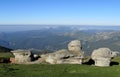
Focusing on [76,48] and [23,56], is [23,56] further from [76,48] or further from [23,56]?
[76,48]

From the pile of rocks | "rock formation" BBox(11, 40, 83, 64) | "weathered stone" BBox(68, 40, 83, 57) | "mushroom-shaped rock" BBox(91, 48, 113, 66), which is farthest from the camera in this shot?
"weathered stone" BBox(68, 40, 83, 57)

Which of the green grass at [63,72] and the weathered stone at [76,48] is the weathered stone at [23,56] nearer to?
the weathered stone at [76,48]

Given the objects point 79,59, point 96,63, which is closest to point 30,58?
point 79,59

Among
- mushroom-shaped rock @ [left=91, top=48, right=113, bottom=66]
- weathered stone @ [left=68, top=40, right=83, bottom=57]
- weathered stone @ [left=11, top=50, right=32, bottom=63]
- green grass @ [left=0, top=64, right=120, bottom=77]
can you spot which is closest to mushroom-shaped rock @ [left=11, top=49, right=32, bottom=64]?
weathered stone @ [left=11, top=50, right=32, bottom=63]

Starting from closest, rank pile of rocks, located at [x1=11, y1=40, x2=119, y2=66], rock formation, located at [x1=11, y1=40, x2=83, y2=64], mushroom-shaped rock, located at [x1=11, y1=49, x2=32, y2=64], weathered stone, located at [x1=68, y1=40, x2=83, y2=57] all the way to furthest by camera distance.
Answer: pile of rocks, located at [x1=11, y1=40, x2=119, y2=66] < rock formation, located at [x1=11, y1=40, x2=83, y2=64] < mushroom-shaped rock, located at [x1=11, y1=49, x2=32, y2=64] < weathered stone, located at [x1=68, y1=40, x2=83, y2=57]

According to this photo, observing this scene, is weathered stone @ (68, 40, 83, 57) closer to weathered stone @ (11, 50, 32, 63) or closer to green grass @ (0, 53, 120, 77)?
weathered stone @ (11, 50, 32, 63)

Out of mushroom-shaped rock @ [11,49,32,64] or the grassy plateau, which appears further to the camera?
mushroom-shaped rock @ [11,49,32,64]

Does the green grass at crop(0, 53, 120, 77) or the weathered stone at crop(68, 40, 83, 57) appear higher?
the weathered stone at crop(68, 40, 83, 57)

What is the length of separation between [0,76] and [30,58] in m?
25.7

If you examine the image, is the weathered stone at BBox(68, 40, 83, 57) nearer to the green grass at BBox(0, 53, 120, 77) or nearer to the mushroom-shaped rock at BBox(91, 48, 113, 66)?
the mushroom-shaped rock at BBox(91, 48, 113, 66)

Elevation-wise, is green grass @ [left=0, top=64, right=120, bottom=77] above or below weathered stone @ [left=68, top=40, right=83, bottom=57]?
below

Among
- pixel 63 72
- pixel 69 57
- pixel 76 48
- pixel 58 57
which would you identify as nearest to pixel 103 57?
pixel 69 57

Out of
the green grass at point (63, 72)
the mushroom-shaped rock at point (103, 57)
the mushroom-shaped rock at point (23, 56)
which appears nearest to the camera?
the green grass at point (63, 72)

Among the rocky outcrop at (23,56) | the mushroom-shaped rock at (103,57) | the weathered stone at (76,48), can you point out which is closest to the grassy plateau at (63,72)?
the mushroom-shaped rock at (103,57)
